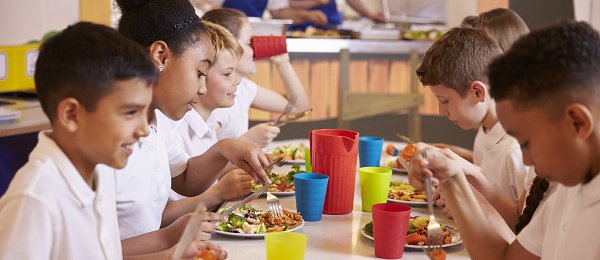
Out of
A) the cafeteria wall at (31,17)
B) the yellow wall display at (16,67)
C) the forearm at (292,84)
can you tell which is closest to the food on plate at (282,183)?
the forearm at (292,84)

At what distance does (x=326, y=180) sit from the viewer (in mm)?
1918

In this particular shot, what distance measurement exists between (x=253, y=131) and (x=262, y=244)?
35.8 inches

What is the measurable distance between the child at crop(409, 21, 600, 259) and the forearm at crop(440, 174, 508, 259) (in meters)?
0.22

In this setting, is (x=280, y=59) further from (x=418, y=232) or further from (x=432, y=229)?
(x=432, y=229)

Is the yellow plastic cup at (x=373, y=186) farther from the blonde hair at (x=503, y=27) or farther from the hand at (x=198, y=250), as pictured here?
the blonde hair at (x=503, y=27)

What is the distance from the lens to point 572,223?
129 cm

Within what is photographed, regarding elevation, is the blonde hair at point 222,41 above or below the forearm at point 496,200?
above

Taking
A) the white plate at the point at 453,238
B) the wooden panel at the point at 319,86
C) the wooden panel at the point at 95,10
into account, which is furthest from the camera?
the wooden panel at the point at 319,86

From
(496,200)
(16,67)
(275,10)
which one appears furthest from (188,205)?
(275,10)

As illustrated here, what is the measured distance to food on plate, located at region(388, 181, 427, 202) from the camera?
6.96 feet

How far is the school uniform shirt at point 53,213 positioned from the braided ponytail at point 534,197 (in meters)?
0.91

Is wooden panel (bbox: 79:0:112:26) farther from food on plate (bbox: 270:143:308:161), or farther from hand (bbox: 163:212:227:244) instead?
hand (bbox: 163:212:227:244)

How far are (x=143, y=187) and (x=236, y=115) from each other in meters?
1.29

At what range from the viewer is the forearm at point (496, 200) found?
1.97 m
